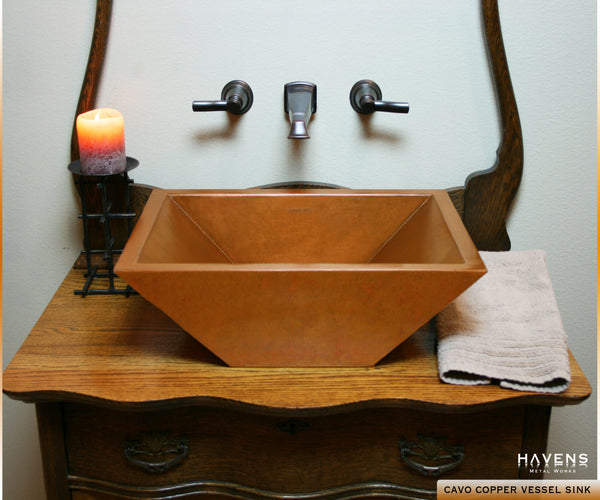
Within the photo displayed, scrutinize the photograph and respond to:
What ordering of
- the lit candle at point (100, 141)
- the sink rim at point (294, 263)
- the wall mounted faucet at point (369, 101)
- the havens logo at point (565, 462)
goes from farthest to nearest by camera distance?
1. the havens logo at point (565, 462)
2. the wall mounted faucet at point (369, 101)
3. the lit candle at point (100, 141)
4. the sink rim at point (294, 263)

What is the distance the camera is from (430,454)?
93 cm

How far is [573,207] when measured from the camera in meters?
1.20

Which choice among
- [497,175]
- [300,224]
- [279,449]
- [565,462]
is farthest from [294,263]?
[565,462]

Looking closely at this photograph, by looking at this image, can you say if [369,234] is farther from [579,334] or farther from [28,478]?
[28,478]

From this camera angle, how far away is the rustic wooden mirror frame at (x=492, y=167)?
1087 mm

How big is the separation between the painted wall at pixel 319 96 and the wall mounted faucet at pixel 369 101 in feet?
0.05

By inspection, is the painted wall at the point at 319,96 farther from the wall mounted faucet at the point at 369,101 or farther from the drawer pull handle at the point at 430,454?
the drawer pull handle at the point at 430,454

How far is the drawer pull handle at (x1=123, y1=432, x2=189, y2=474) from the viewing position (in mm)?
927

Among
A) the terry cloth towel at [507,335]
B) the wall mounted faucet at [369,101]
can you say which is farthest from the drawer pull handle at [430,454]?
the wall mounted faucet at [369,101]

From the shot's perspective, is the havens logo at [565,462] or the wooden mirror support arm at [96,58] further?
the havens logo at [565,462]

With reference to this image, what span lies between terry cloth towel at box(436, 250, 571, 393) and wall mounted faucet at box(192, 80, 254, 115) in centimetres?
46

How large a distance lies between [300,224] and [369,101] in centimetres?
22

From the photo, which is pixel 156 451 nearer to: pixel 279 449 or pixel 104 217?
pixel 279 449

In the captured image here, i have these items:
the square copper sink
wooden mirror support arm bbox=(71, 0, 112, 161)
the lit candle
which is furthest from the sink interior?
wooden mirror support arm bbox=(71, 0, 112, 161)
